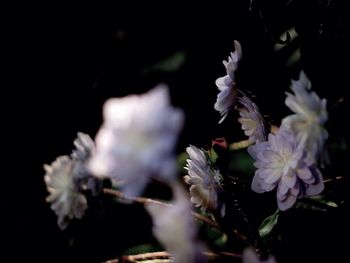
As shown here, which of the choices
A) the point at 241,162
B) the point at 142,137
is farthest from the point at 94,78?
the point at 142,137

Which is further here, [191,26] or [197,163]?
[191,26]

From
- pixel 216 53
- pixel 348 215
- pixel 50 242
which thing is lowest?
pixel 348 215

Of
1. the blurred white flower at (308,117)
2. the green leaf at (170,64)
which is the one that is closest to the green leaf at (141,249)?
the blurred white flower at (308,117)

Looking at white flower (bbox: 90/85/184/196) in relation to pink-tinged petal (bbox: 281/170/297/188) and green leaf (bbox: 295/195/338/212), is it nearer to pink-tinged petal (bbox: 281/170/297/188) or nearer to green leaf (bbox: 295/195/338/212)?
pink-tinged petal (bbox: 281/170/297/188)

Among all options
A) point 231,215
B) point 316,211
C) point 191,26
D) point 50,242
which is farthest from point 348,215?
point 191,26

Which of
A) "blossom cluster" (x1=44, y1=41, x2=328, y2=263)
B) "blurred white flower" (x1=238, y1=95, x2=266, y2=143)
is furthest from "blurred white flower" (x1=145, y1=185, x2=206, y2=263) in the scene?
"blurred white flower" (x1=238, y1=95, x2=266, y2=143)

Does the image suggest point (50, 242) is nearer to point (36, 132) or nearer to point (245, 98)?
point (36, 132)

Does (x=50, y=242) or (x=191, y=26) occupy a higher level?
(x=191, y=26)
